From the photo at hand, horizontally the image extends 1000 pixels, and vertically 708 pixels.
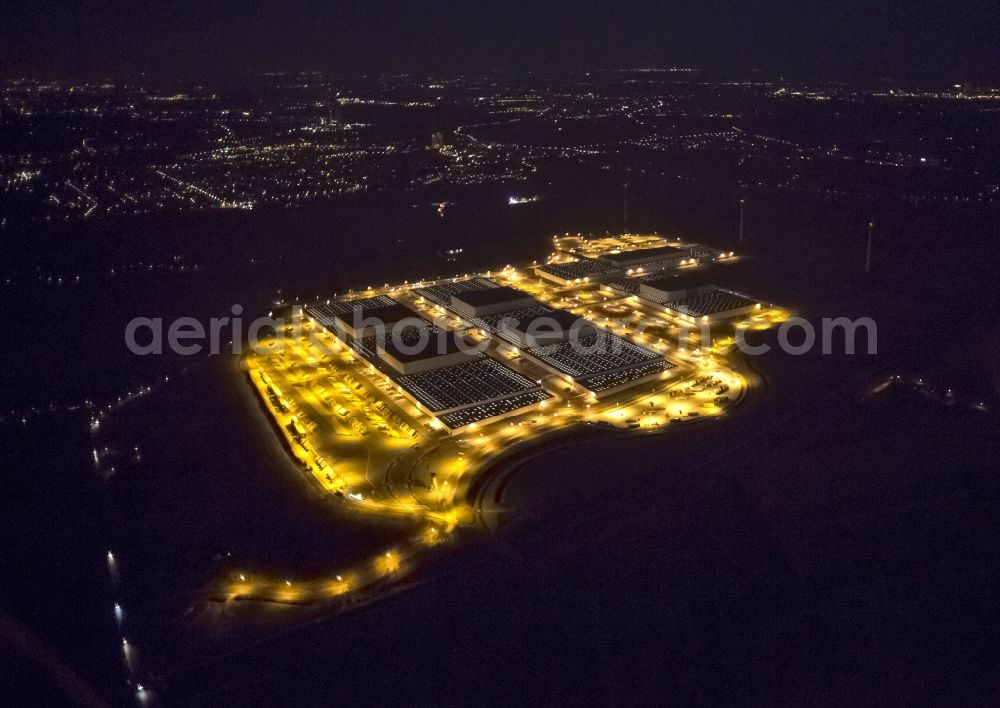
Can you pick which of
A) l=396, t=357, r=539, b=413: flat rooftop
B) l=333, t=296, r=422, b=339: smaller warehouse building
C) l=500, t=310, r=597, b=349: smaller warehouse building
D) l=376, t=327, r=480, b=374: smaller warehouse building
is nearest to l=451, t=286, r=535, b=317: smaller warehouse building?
l=500, t=310, r=597, b=349: smaller warehouse building

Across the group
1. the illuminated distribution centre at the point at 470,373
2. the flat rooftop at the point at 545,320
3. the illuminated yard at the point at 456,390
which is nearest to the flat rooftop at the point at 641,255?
the illuminated distribution centre at the point at 470,373

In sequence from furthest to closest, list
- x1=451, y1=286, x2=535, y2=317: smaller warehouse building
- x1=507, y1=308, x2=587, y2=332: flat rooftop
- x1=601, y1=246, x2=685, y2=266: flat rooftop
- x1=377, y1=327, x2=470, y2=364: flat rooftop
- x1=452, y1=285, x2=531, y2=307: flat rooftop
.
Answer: x1=601, y1=246, x2=685, y2=266: flat rooftop → x1=452, y1=285, x2=531, y2=307: flat rooftop → x1=451, y1=286, x2=535, y2=317: smaller warehouse building → x1=507, y1=308, x2=587, y2=332: flat rooftop → x1=377, y1=327, x2=470, y2=364: flat rooftop

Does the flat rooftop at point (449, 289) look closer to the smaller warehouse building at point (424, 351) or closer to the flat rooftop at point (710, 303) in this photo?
the smaller warehouse building at point (424, 351)

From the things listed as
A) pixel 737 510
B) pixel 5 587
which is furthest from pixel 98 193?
pixel 737 510

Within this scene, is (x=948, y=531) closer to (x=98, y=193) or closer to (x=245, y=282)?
(x=245, y=282)

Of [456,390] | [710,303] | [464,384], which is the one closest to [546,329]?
[464,384]

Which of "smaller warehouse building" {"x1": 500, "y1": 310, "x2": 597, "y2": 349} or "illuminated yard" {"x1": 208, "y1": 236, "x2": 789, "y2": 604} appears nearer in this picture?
"illuminated yard" {"x1": 208, "y1": 236, "x2": 789, "y2": 604}

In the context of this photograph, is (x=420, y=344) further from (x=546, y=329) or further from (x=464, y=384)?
(x=546, y=329)

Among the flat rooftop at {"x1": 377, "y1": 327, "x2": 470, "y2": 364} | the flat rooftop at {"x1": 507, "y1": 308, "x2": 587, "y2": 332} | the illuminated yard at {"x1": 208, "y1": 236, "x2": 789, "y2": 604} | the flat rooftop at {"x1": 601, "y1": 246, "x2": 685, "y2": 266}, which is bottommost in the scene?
the illuminated yard at {"x1": 208, "y1": 236, "x2": 789, "y2": 604}

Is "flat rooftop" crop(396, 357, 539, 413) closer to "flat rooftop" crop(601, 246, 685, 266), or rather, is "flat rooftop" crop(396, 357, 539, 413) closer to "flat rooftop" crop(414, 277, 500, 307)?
"flat rooftop" crop(414, 277, 500, 307)
